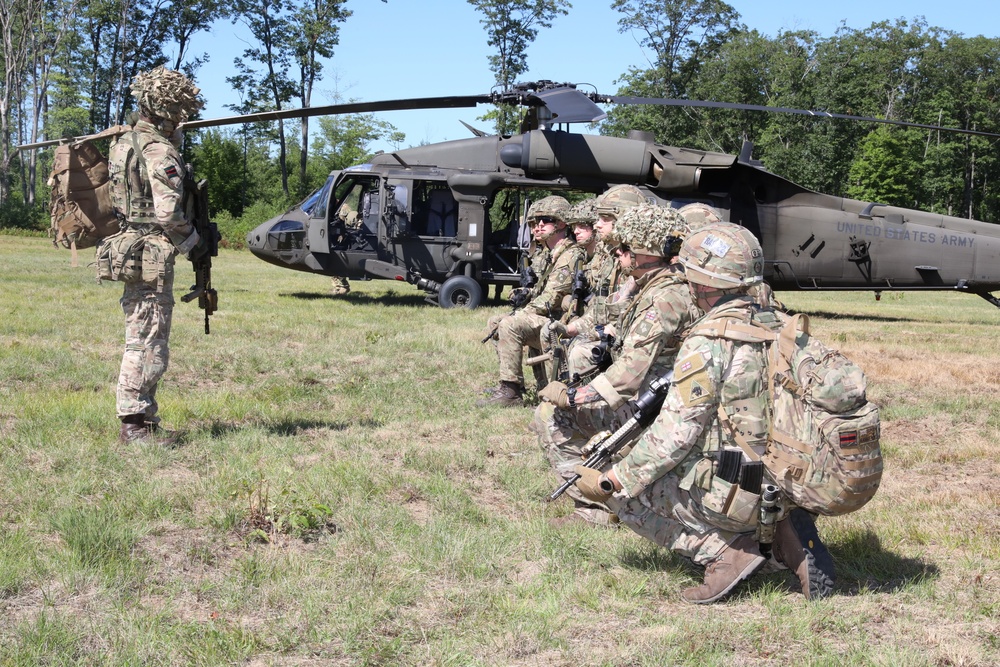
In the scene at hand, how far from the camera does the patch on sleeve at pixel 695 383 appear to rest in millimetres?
3502

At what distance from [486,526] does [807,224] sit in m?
10.6

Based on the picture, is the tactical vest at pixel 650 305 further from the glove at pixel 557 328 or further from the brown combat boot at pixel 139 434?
the brown combat boot at pixel 139 434

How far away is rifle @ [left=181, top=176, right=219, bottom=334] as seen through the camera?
593 centimetres

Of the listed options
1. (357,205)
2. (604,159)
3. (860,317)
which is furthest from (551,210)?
(860,317)

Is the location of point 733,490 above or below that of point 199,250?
below

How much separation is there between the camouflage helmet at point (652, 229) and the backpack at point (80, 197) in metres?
3.32

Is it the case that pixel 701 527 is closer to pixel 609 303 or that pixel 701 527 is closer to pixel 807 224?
pixel 609 303

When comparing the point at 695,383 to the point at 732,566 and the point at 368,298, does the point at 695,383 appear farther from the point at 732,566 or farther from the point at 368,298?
the point at 368,298

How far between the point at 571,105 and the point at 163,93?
202 inches

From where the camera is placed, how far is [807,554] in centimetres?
371

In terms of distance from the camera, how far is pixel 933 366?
982 centimetres

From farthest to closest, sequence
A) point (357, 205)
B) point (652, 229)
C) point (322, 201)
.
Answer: point (357, 205), point (322, 201), point (652, 229)

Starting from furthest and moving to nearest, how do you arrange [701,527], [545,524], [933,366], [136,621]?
1. [933,366]
2. [545,524]
3. [701,527]
4. [136,621]

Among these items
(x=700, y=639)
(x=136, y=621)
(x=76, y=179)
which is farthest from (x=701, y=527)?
(x=76, y=179)
